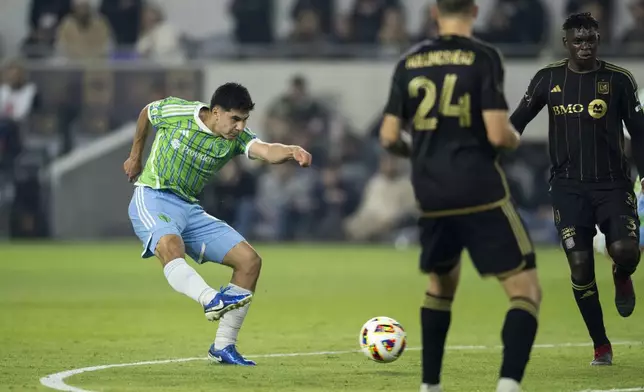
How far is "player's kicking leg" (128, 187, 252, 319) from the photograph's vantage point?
29.6ft

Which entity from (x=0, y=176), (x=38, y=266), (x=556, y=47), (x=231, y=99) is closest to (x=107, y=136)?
(x=0, y=176)

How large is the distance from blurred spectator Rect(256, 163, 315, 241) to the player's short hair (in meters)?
18.7

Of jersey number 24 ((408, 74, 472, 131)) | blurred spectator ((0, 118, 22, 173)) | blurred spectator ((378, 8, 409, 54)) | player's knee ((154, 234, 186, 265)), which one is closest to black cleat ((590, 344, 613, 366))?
player's knee ((154, 234, 186, 265))

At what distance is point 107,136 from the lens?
2691 cm

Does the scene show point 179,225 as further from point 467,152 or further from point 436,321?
point 467,152

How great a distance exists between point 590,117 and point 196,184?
2.87 meters

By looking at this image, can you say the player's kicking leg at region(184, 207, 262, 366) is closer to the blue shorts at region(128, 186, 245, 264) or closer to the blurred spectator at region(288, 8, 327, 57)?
the blue shorts at region(128, 186, 245, 264)

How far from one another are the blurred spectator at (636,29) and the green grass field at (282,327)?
189 inches

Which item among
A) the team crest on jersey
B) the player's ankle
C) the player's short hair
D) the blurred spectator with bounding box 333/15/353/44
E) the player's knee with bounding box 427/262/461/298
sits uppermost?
the player's short hair

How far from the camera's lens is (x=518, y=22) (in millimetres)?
26203

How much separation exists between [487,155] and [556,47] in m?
19.6

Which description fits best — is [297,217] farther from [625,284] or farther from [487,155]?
[487,155]

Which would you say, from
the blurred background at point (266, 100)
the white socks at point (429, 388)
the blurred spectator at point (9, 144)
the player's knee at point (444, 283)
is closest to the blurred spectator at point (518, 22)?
the blurred background at point (266, 100)

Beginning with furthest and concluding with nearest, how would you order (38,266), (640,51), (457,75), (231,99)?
(640,51) → (38,266) → (231,99) → (457,75)
